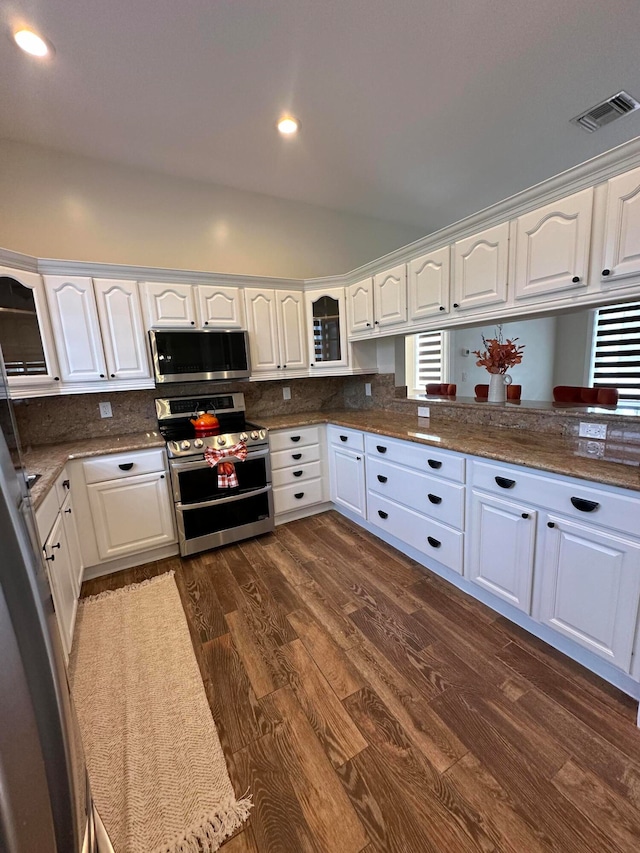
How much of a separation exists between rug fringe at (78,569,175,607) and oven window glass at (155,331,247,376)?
151cm

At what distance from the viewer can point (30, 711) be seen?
0.43 meters

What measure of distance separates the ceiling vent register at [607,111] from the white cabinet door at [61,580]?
4158 millimetres

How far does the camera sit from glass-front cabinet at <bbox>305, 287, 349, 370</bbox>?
3.30 meters

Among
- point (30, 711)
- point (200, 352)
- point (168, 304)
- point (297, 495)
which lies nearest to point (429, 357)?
point (297, 495)

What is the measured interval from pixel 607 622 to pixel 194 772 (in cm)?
172

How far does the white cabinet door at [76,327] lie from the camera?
7.82 ft

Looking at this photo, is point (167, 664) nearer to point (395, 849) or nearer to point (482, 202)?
point (395, 849)

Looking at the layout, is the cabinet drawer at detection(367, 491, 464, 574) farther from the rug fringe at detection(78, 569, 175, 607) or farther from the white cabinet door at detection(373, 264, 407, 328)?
the rug fringe at detection(78, 569, 175, 607)

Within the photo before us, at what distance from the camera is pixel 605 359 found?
15.1 ft

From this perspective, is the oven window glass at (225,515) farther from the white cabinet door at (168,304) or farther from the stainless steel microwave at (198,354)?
the white cabinet door at (168,304)

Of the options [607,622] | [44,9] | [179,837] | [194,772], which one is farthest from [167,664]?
[44,9]

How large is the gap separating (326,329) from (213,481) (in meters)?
1.77

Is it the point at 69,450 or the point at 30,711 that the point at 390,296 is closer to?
the point at 69,450

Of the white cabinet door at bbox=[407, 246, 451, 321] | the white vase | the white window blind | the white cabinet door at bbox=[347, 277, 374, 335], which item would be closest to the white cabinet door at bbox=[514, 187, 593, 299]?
the white cabinet door at bbox=[407, 246, 451, 321]
